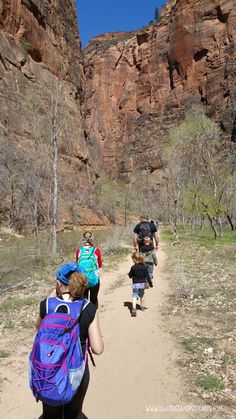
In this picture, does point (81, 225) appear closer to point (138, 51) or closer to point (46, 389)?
point (46, 389)

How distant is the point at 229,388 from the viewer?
463 centimetres

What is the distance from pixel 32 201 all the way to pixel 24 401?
79.7 ft

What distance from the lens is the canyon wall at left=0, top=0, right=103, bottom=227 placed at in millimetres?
28731

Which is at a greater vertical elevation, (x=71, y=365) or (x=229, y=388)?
(x=71, y=365)

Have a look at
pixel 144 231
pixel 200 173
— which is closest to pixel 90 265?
pixel 144 231

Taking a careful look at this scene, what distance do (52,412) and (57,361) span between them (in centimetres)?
52

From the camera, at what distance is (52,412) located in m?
2.91

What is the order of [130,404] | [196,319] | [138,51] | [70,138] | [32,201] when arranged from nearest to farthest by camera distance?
[130,404] → [196,319] → [32,201] → [70,138] → [138,51]

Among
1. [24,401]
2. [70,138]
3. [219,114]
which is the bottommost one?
[24,401]

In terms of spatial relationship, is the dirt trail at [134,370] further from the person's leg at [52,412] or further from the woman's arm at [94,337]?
the woman's arm at [94,337]

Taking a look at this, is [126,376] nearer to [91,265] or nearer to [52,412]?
[91,265]

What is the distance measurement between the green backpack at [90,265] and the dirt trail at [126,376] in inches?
43.5

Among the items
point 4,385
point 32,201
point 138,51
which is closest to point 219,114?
point 138,51

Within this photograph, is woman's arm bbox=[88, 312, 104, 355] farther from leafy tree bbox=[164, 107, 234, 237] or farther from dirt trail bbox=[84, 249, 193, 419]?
leafy tree bbox=[164, 107, 234, 237]
